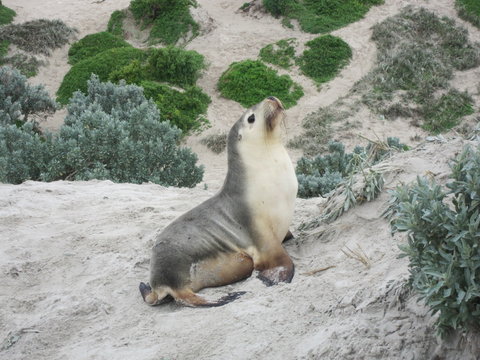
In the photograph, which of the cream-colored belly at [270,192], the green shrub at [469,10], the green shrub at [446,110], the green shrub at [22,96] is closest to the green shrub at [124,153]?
the green shrub at [22,96]

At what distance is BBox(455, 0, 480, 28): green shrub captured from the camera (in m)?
17.8

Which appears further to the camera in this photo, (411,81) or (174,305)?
(411,81)

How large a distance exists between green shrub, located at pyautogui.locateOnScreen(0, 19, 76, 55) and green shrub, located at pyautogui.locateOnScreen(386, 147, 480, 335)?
1717 cm

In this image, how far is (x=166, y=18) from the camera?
19.2 m

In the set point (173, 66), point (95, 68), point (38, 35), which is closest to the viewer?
point (173, 66)

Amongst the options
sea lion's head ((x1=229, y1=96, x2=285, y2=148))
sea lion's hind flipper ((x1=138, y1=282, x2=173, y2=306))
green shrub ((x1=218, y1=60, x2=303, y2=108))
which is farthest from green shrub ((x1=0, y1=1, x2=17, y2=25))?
sea lion's hind flipper ((x1=138, y1=282, x2=173, y2=306))

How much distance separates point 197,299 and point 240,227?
0.64 m

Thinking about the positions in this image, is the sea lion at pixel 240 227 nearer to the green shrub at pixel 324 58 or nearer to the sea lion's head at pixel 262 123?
the sea lion's head at pixel 262 123

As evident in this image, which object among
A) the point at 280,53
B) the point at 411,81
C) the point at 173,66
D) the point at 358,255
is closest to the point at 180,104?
the point at 173,66

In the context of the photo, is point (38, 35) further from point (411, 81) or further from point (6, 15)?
point (411, 81)

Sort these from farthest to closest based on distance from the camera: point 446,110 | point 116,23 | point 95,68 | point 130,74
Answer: point 116,23, point 95,68, point 130,74, point 446,110

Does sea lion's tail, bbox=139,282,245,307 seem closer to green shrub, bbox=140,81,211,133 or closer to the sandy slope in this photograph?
the sandy slope

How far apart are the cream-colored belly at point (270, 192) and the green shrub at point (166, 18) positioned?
1474 centimetres

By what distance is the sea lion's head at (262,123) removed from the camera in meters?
4.34
